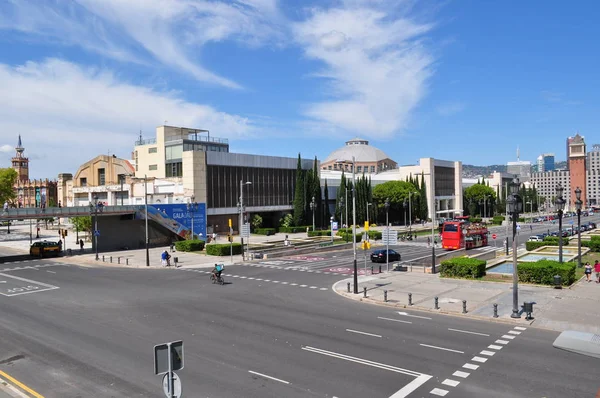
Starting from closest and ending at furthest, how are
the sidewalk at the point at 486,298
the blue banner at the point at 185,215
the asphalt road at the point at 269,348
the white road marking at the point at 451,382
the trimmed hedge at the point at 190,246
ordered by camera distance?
the asphalt road at the point at 269,348, the white road marking at the point at 451,382, the sidewalk at the point at 486,298, the trimmed hedge at the point at 190,246, the blue banner at the point at 185,215

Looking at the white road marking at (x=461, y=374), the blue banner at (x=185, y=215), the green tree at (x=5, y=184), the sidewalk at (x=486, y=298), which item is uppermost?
the green tree at (x=5, y=184)

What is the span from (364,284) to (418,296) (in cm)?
538

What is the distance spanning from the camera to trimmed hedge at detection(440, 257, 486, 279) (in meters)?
34.5

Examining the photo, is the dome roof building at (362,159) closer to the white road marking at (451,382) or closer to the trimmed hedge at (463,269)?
the trimmed hedge at (463,269)

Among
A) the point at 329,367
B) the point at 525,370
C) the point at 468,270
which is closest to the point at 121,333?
the point at 329,367

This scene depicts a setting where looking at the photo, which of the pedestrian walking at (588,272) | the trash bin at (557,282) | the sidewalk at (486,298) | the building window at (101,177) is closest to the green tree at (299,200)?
the building window at (101,177)

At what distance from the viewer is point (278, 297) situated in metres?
28.3

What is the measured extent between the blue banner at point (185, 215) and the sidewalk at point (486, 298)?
1410 inches

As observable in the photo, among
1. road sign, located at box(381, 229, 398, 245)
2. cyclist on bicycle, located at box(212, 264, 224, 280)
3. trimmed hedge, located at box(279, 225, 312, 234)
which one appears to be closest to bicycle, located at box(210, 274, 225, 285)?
cyclist on bicycle, located at box(212, 264, 224, 280)

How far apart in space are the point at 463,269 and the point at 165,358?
2980 centimetres

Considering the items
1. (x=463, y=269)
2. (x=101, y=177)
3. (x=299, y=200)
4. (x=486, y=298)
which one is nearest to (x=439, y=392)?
(x=486, y=298)

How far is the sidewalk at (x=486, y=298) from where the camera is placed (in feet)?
73.0

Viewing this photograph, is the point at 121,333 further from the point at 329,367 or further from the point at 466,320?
the point at 466,320

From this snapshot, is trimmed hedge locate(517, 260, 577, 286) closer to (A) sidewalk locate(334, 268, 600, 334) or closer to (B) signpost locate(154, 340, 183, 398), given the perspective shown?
(A) sidewalk locate(334, 268, 600, 334)
